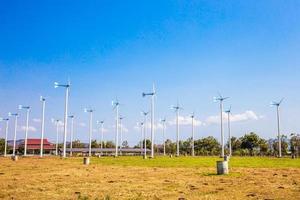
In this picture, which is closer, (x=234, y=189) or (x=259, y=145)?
(x=234, y=189)

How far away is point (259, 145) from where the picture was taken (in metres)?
145

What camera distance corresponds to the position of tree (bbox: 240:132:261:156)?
14662 cm

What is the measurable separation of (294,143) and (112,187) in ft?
436

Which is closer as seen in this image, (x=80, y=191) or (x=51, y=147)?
(x=80, y=191)

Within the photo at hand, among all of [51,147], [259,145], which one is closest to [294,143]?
[259,145]

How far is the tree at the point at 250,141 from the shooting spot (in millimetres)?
146625

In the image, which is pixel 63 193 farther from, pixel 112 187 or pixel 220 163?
pixel 220 163

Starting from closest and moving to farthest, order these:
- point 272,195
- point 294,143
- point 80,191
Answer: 1. point 272,195
2. point 80,191
3. point 294,143

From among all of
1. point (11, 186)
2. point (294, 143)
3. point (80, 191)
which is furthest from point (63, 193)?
point (294, 143)

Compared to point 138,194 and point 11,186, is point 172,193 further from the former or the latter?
point 11,186

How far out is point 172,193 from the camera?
1736 cm

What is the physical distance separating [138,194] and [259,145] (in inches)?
5357

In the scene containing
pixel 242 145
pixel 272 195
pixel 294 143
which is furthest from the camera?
pixel 242 145

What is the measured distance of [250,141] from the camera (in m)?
148
